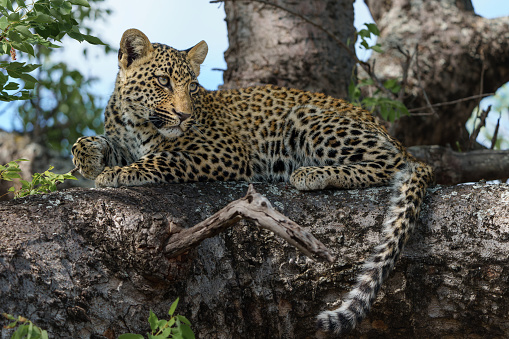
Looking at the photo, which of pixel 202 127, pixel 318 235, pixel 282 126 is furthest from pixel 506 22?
pixel 318 235

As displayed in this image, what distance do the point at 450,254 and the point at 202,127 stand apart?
116 inches

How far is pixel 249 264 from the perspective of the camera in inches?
196

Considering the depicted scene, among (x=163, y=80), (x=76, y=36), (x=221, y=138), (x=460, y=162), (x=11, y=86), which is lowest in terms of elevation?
(x=460, y=162)

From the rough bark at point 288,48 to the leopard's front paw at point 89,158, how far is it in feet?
11.0

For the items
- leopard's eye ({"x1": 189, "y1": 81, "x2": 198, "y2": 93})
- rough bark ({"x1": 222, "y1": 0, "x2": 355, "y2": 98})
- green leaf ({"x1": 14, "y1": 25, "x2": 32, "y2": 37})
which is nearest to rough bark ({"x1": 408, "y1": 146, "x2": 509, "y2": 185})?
rough bark ({"x1": 222, "y1": 0, "x2": 355, "y2": 98})

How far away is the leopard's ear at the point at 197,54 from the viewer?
6.96 metres

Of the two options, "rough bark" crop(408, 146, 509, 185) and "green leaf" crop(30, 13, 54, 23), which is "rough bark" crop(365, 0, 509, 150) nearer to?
"rough bark" crop(408, 146, 509, 185)

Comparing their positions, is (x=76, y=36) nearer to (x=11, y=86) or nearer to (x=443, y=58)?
(x=11, y=86)

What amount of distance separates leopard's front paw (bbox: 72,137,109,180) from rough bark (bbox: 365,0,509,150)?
18.7ft

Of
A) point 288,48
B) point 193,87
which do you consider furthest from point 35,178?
point 288,48

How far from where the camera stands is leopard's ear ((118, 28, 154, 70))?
6.41 metres

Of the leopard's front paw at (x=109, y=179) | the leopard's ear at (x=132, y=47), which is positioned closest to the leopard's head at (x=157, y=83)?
the leopard's ear at (x=132, y=47)

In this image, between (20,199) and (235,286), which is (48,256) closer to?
(20,199)

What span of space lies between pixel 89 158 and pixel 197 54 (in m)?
1.82
